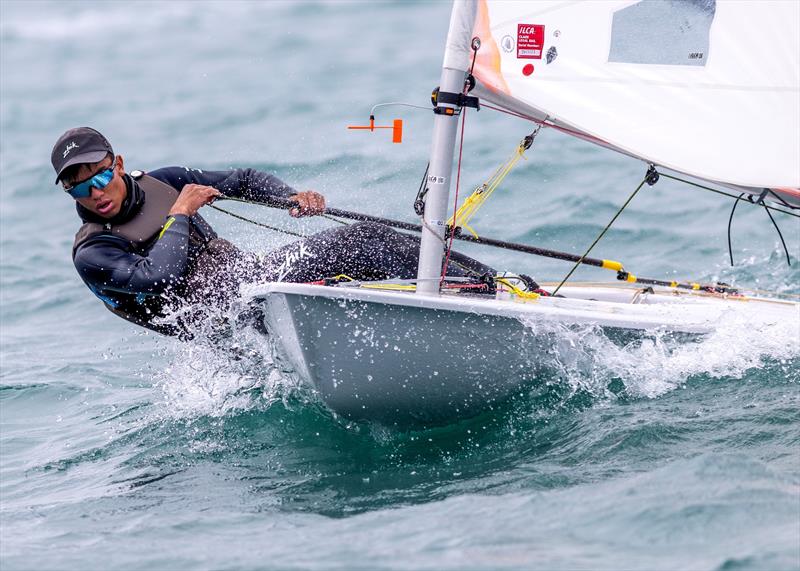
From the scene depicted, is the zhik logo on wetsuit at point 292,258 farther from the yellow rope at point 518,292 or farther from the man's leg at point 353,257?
the yellow rope at point 518,292

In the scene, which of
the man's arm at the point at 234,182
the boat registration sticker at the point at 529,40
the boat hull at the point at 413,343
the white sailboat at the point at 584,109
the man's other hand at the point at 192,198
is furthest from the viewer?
the man's arm at the point at 234,182

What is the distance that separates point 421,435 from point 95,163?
1.60 m

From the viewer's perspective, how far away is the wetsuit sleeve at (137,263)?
154 inches

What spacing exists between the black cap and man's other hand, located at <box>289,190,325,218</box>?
74 centimetres

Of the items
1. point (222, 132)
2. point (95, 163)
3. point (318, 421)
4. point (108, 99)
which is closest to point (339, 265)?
point (318, 421)

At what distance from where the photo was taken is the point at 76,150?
156 inches

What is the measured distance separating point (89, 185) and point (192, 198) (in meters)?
0.38

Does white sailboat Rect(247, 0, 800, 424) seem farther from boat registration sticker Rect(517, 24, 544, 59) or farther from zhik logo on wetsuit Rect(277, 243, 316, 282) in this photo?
zhik logo on wetsuit Rect(277, 243, 316, 282)

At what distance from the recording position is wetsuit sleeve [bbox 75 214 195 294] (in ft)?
12.8

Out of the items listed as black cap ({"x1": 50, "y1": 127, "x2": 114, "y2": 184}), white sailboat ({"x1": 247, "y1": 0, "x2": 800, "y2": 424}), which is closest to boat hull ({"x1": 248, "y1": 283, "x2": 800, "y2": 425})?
white sailboat ({"x1": 247, "y1": 0, "x2": 800, "y2": 424})

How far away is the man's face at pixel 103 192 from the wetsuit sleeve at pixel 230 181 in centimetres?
36

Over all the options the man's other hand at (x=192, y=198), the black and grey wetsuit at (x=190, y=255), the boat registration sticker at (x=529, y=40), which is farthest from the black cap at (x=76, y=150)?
the boat registration sticker at (x=529, y=40)

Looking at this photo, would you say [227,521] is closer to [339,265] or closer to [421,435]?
Result: [421,435]

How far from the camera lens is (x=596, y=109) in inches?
155
